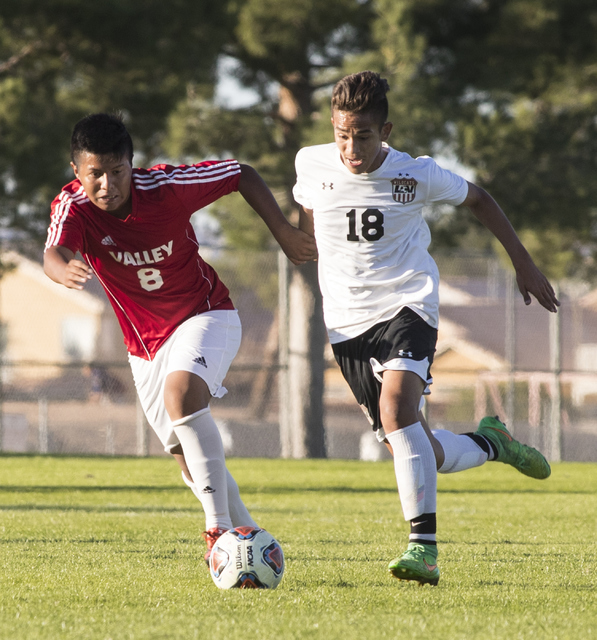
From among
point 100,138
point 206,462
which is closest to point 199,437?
point 206,462

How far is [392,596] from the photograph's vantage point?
3.87 metres

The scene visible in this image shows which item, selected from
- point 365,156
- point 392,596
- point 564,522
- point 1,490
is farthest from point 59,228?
point 1,490

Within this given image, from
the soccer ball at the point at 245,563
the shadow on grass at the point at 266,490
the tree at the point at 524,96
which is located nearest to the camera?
the soccer ball at the point at 245,563

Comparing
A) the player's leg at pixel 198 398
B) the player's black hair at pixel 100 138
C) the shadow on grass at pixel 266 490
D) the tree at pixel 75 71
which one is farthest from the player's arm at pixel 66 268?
the tree at pixel 75 71

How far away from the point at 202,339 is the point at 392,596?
1.43m

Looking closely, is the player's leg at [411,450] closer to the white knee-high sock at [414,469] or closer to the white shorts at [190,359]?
the white knee-high sock at [414,469]

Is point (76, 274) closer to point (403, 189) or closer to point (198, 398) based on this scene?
point (198, 398)

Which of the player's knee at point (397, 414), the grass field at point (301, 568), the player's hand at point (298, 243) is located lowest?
the grass field at point (301, 568)

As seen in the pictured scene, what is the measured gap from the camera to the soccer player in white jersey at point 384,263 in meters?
4.45

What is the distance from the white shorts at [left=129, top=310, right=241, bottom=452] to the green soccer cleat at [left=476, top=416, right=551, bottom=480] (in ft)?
5.27

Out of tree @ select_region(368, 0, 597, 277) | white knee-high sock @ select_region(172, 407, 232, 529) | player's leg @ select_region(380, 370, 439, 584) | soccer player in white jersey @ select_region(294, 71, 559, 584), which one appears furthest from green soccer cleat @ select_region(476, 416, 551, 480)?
tree @ select_region(368, 0, 597, 277)

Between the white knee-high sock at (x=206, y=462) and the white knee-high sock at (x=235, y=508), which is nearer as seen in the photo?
the white knee-high sock at (x=206, y=462)

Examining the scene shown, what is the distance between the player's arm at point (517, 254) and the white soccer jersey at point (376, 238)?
11 cm

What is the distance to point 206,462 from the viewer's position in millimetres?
4492
